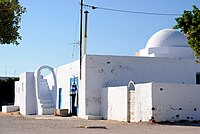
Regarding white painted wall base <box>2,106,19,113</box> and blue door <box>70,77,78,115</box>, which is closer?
blue door <box>70,77,78,115</box>

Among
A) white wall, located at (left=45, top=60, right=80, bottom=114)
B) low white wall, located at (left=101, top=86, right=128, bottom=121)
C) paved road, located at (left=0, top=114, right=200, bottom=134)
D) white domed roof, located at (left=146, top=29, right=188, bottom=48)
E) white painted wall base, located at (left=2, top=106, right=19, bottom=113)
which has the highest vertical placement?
white domed roof, located at (left=146, top=29, right=188, bottom=48)

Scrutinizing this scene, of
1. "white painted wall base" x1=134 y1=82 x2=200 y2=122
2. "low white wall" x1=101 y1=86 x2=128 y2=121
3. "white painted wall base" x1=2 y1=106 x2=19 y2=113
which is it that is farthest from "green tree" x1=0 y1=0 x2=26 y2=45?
"white painted wall base" x1=2 y1=106 x2=19 y2=113

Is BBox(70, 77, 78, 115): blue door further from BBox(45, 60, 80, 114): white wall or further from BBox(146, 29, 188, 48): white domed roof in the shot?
BBox(146, 29, 188, 48): white domed roof

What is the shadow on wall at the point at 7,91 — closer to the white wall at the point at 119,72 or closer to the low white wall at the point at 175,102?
the white wall at the point at 119,72

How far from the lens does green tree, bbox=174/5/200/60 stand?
1396 cm

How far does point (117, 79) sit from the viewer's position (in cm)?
2856

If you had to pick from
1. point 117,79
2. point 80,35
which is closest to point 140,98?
point 117,79

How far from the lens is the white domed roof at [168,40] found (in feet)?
108

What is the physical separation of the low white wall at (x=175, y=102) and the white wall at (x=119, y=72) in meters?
6.59

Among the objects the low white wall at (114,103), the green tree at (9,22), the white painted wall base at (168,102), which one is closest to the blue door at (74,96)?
the low white wall at (114,103)

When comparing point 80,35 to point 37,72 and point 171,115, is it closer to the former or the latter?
point 37,72

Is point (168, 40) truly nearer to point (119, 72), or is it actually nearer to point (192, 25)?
point (119, 72)

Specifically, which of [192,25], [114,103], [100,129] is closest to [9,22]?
[192,25]

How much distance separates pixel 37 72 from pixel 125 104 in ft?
44.2
